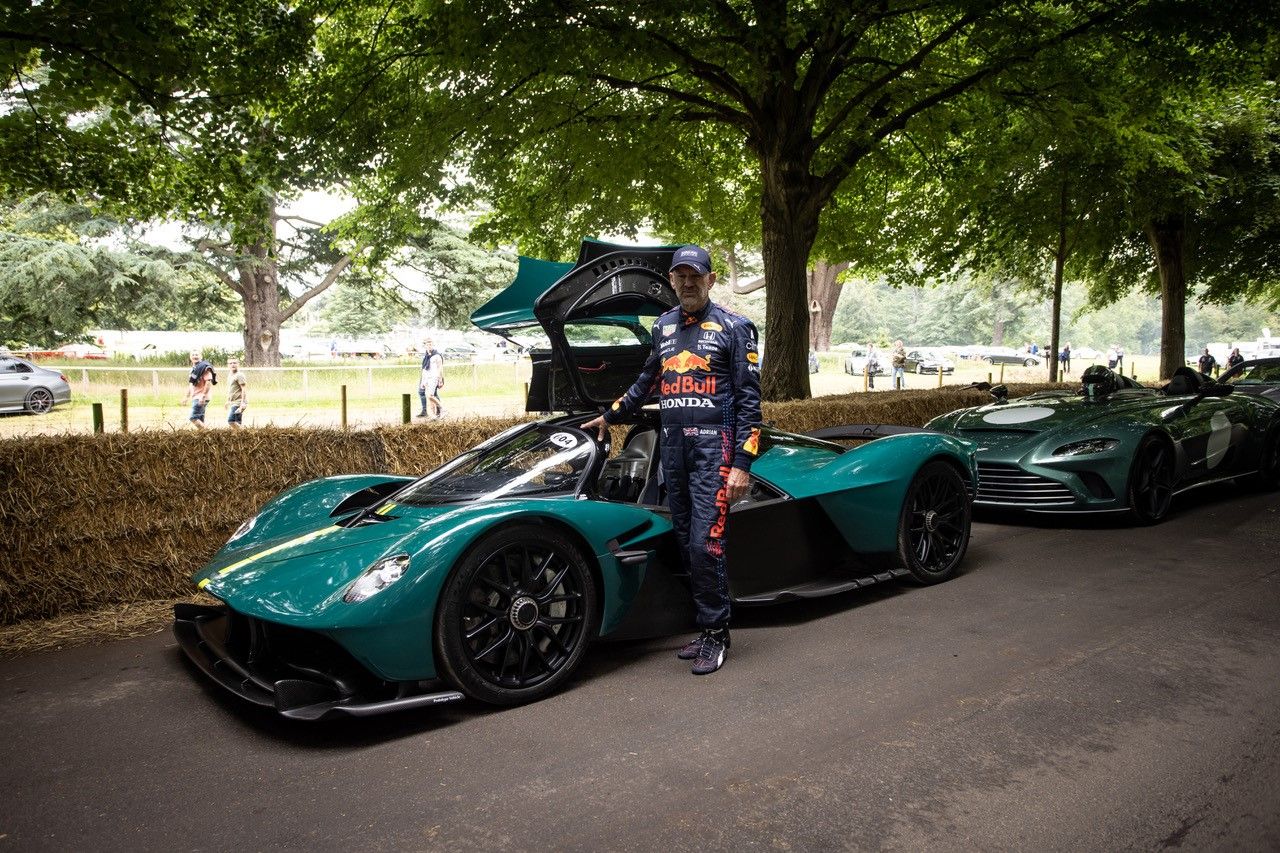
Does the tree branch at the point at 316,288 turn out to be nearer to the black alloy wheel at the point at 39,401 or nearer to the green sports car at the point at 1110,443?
the black alloy wheel at the point at 39,401

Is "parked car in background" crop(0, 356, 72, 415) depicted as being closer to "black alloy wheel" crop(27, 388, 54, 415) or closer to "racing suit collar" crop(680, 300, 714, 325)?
"black alloy wheel" crop(27, 388, 54, 415)

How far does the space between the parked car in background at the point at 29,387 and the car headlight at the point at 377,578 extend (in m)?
19.2

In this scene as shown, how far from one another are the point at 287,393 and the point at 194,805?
17835 mm

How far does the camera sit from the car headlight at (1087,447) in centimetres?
682

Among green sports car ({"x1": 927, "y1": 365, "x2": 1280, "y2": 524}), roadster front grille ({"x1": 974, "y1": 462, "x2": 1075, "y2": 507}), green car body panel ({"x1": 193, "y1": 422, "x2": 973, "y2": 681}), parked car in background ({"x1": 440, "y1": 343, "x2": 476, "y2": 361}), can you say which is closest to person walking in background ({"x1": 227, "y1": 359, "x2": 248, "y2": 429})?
green car body panel ({"x1": 193, "y1": 422, "x2": 973, "y2": 681})

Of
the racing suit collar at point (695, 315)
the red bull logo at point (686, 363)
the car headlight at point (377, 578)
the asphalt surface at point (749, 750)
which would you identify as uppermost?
the racing suit collar at point (695, 315)

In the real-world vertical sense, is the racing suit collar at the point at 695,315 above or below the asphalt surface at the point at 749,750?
above

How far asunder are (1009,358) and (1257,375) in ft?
160

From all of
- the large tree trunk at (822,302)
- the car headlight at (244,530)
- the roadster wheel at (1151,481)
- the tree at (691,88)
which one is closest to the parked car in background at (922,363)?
the large tree trunk at (822,302)

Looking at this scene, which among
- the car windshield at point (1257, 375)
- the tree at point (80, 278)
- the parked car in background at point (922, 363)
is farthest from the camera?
the parked car in background at point (922, 363)

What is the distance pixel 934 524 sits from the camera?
539cm

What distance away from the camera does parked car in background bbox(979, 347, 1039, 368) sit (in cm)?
5597

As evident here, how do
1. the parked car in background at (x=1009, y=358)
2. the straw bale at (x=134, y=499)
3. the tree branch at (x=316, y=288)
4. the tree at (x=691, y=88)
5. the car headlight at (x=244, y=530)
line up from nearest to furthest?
the car headlight at (x=244, y=530)
the straw bale at (x=134, y=499)
the tree at (x=691, y=88)
the tree branch at (x=316, y=288)
the parked car in background at (x=1009, y=358)

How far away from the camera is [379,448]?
652 centimetres
